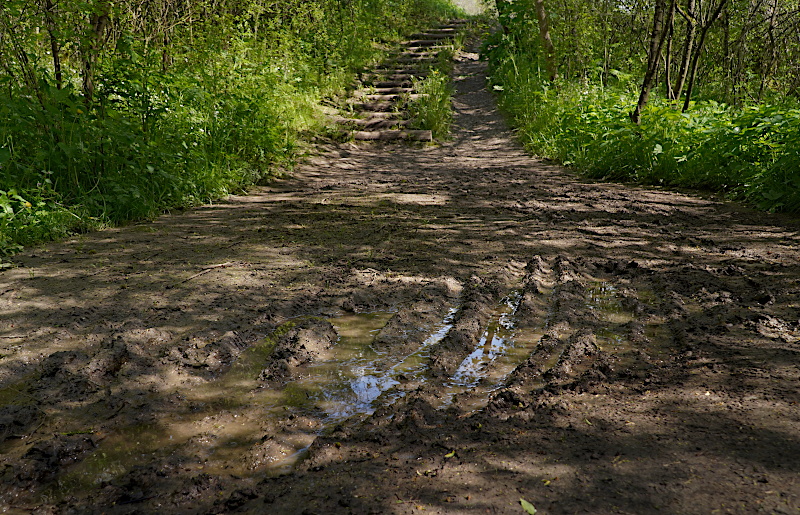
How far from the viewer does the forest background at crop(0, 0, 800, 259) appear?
5.37 metres

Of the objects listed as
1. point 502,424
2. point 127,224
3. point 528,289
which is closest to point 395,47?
point 127,224

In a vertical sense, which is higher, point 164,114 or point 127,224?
point 164,114

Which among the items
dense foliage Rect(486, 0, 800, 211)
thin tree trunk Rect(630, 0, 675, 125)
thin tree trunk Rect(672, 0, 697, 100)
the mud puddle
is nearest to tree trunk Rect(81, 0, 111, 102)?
the mud puddle

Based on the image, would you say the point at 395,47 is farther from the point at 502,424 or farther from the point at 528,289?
the point at 502,424

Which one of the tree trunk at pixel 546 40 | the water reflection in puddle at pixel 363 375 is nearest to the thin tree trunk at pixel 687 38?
the tree trunk at pixel 546 40

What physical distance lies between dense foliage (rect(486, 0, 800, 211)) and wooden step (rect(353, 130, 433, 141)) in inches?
78.5

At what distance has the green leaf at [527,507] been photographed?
1.71 meters

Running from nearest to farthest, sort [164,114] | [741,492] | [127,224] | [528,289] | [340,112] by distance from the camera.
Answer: [741,492] → [528,289] → [127,224] → [164,114] → [340,112]

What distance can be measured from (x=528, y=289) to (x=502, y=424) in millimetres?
1696

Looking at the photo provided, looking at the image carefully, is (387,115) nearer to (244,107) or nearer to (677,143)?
(244,107)

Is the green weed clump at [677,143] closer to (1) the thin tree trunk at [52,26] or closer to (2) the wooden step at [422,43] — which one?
(1) the thin tree trunk at [52,26]

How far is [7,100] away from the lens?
16.8ft

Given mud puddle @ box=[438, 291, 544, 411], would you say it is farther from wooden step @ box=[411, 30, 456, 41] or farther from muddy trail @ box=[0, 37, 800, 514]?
wooden step @ box=[411, 30, 456, 41]

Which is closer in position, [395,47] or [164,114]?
[164,114]
